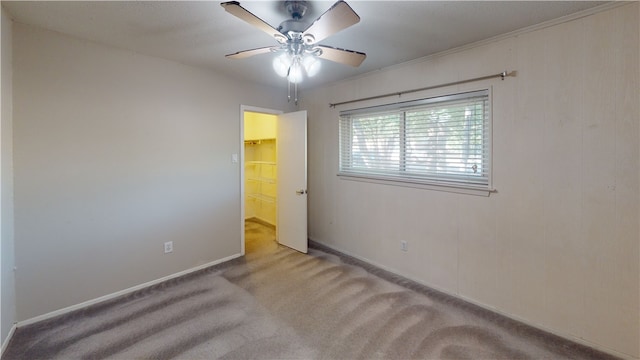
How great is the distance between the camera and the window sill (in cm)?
244

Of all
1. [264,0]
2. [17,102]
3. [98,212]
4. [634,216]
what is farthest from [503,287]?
[17,102]

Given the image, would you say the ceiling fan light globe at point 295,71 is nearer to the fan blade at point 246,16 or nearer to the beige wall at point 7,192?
the fan blade at point 246,16

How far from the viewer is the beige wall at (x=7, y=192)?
1.91 m

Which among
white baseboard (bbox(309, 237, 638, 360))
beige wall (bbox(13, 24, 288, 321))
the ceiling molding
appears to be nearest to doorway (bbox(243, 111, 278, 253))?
beige wall (bbox(13, 24, 288, 321))

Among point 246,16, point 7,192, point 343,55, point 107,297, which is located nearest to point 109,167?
point 7,192

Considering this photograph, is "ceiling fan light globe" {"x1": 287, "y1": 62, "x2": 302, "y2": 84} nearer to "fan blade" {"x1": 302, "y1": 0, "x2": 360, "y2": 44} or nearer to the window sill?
"fan blade" {"x1": 302, "y1": 0, "x2": 360, "y2": 44}

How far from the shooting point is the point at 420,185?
112 inches

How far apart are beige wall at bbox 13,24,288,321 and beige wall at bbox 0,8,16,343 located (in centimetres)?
7

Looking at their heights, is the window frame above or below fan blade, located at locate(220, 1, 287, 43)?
below

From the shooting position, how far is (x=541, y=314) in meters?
2.14

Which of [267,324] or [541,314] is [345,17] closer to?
[267,324]

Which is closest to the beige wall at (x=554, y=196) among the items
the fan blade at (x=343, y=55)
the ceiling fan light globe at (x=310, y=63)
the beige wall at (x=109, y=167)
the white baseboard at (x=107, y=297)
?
the fan blade at (x=343, y=55)

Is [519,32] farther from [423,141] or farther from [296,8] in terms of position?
[296,8]

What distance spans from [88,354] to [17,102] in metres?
1.93
